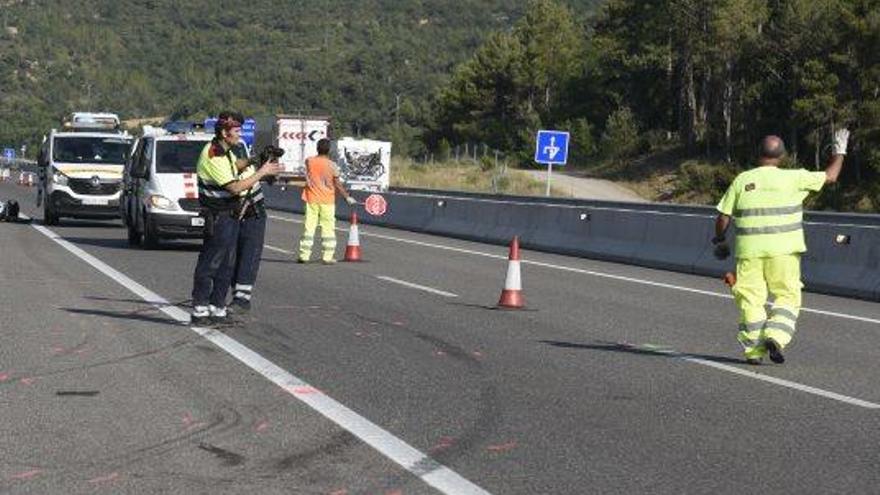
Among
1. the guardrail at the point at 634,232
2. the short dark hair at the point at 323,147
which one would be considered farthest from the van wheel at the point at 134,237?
the guardrail at the point at 634,232

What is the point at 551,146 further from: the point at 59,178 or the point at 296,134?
the point at 296,134

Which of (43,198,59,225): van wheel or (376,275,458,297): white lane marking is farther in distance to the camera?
(43,198,59,225): van wheel

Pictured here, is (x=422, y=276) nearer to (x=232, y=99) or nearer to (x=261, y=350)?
(x=261, y=350)

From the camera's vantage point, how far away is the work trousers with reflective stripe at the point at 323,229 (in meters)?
21.9

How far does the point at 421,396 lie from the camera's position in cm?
966

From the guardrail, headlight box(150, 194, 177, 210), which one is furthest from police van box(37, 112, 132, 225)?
the guardrail

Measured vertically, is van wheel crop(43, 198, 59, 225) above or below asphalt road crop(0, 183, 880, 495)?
below

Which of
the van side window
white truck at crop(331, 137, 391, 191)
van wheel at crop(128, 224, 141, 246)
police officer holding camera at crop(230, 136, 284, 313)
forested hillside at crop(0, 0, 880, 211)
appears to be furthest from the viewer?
forested hillside at crop(0, 0, 880, 211)

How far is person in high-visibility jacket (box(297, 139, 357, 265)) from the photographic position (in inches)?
863

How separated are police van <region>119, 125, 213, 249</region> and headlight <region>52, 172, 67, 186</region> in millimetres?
4379

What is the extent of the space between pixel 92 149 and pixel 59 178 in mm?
1395

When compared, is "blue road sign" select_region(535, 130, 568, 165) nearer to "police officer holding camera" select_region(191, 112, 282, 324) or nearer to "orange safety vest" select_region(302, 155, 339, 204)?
"orange safety vest" select_region(302, 155, 339, 204)

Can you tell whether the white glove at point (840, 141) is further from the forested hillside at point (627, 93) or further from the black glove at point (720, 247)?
the forested hillside at point (627, 93)

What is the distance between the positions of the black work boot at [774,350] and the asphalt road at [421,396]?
0.27 ft
